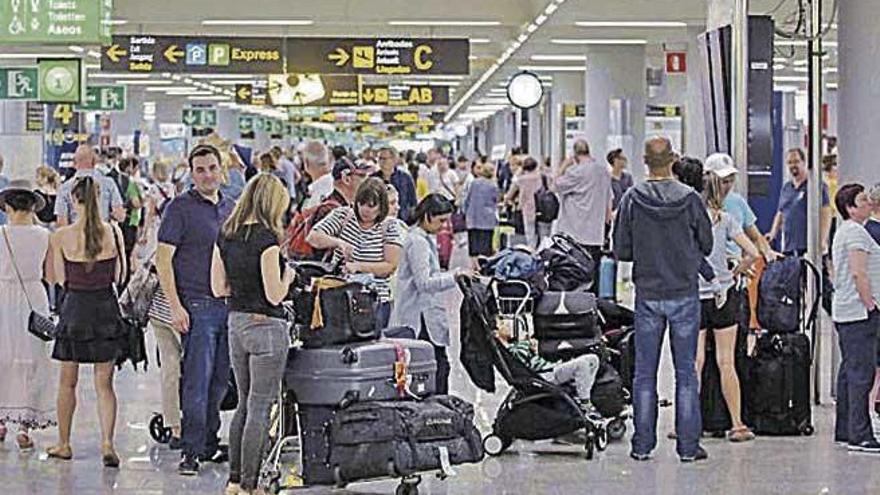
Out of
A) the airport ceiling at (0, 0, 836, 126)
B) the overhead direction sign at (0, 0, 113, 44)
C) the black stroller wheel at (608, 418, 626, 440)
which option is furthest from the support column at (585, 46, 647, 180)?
the black stroller wheel at (608, 418, 626, 440)

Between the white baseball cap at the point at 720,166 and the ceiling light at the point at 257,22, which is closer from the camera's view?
the white baseball cap at the point at 720,166

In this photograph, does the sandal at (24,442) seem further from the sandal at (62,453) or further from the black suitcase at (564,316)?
the black suitcase at (564,316)

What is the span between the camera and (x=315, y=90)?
27.2 meters

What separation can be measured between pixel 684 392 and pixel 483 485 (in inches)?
52.4

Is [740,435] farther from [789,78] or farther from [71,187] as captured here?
[789,78]

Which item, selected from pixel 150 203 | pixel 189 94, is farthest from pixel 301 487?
pixel 189 94

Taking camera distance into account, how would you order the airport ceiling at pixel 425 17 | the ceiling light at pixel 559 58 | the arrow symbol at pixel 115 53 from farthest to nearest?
the ceiling light at pixel 559 58, the arrow symbol at pixel 115 53, the airport ceiling at pixel 425 17

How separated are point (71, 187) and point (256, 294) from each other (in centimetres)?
393

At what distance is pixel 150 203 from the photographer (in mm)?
21438

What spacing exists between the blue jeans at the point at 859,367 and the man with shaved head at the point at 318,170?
13.5ft

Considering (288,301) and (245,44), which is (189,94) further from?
(288,301)

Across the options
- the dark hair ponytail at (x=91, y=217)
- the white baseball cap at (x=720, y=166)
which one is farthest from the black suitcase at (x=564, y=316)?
the dark hair ponytail at (x=91, y=217)

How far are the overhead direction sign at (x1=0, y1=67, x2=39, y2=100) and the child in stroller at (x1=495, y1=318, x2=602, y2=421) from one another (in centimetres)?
2134

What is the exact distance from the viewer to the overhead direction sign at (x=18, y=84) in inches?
1169
